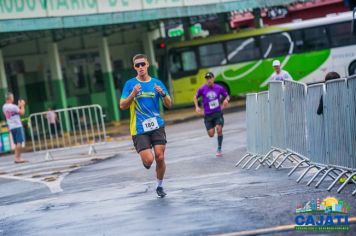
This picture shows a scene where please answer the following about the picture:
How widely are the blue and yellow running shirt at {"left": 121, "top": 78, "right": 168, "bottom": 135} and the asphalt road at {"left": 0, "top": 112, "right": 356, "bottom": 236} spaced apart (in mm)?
993

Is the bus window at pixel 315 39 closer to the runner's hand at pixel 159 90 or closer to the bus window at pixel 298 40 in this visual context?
the bus window at pixel 298 40

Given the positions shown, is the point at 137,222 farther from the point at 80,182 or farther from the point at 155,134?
the point at 80,182

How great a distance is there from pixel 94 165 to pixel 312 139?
26.8ft

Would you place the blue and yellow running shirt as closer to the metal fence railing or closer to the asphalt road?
the asphalt road

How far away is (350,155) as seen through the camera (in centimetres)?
952

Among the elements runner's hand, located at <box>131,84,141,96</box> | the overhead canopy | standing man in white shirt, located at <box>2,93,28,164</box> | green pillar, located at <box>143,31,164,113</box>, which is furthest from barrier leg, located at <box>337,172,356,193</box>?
green pillar, located at <box>143,31,164,113</box>

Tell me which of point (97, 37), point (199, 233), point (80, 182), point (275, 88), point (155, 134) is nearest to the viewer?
point (199, 233)

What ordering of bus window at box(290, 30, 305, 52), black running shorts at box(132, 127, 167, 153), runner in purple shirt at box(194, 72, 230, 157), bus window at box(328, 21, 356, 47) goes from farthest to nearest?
bus window at box(290, 30, 305, 52) → bus window at box(328, 21, 356, 47) → runner in purple shirt at box(194, 72, 230, 157) → black running shorts at box(132, 127, 167, 153)

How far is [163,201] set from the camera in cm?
1020

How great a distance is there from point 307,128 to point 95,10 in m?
22.0

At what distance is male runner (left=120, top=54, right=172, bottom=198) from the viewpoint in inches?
419

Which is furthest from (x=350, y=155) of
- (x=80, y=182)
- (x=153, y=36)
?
(x=153, y=36)

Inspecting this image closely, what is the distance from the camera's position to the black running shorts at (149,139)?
10.6m

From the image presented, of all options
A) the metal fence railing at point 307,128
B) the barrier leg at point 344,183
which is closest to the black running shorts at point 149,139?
the metal fence railing at point 307,128
